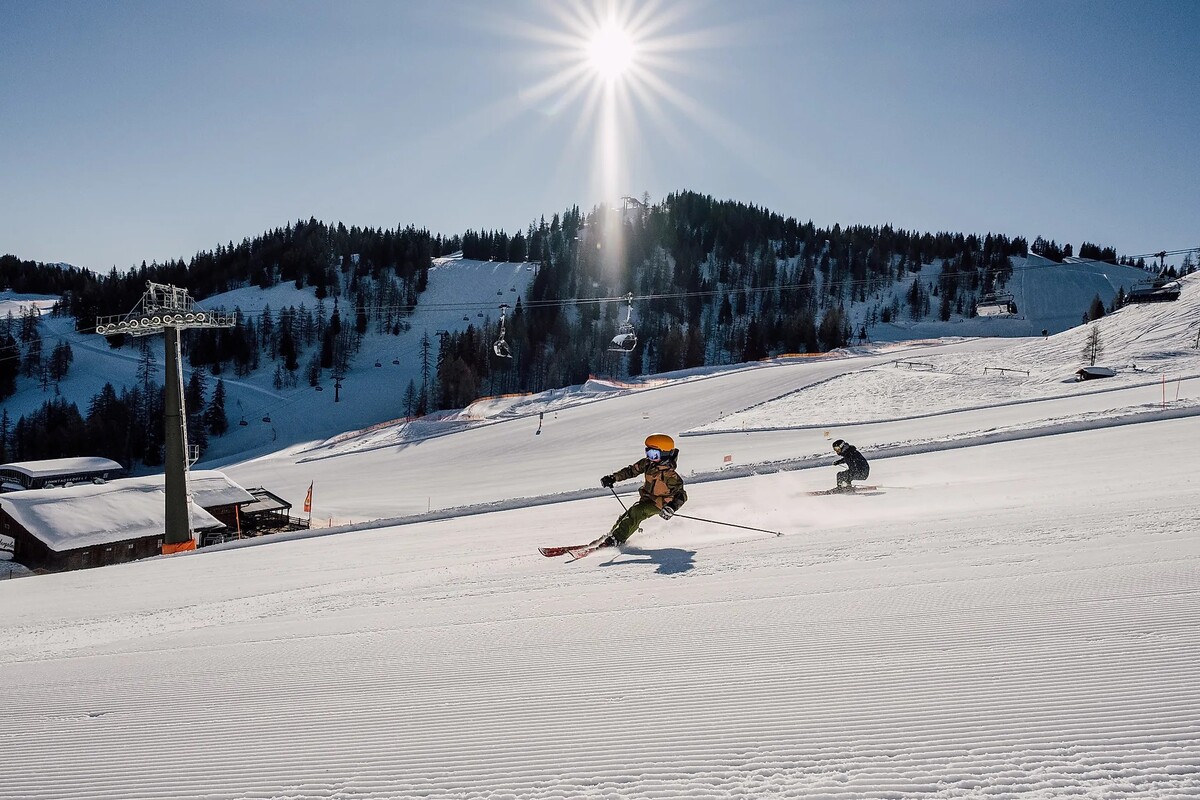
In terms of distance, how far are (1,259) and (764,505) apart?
250m

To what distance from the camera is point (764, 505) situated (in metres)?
13.1

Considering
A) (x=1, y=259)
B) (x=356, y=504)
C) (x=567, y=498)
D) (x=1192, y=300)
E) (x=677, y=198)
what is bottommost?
(x=356, y=504)

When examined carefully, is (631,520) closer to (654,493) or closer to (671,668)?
(654,493)

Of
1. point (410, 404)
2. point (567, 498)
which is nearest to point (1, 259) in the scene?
point (410, 404)

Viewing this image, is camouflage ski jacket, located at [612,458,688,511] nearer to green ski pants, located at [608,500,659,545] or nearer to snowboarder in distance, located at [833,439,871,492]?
green ski pants, located at [608,500,659,545]

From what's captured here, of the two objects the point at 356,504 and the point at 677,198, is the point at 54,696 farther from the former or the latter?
the point at 677,198

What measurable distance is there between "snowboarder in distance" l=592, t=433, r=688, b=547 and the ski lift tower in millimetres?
17432

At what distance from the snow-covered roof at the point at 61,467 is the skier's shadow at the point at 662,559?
198 feet

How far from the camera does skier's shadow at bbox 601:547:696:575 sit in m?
7.56

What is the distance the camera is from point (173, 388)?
839 inches

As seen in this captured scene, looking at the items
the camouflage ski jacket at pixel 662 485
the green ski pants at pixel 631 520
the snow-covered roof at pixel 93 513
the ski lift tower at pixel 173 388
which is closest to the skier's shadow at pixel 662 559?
the green ski pants at pixel 631 520

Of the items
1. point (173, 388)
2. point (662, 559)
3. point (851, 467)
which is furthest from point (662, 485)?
point (173, 388)

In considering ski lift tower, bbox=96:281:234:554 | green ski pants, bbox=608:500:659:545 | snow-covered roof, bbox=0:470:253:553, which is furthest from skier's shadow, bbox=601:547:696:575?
snow-covered roof, bbox=0:470:253:553

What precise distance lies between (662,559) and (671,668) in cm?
408
